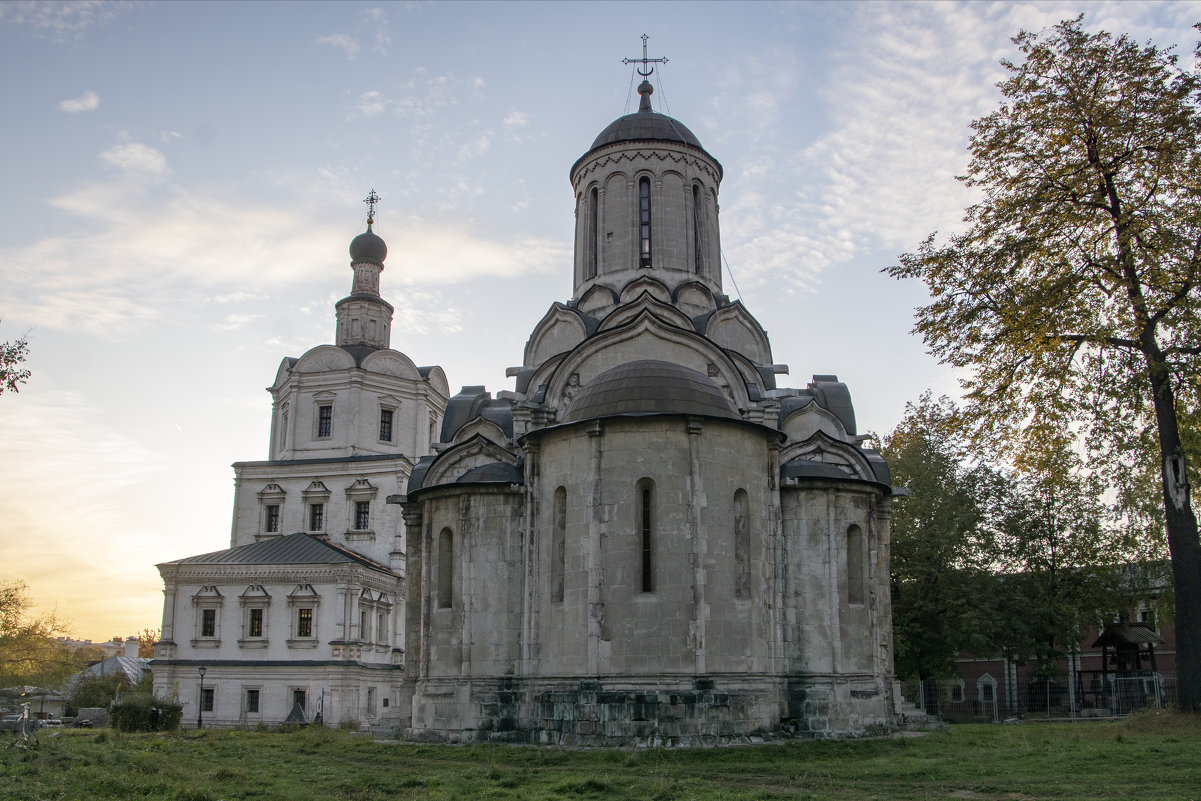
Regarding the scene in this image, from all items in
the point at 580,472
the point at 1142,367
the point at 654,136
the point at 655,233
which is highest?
the point at 654,136

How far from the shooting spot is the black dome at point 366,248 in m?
42.7

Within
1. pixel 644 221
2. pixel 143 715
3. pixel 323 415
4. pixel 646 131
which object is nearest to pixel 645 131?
pixel 646 131

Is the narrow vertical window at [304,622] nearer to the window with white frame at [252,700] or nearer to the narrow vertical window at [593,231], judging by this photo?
the window with white frame at [252,700]

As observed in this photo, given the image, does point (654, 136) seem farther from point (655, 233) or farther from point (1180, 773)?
point (1180, 773)

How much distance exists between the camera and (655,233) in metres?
24.5

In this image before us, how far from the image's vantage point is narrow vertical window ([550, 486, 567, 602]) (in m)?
18.8

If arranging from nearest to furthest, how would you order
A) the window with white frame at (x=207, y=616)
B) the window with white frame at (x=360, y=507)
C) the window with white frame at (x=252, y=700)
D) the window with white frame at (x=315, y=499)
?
the window with white frame at (x=252, y=700)
the window with white frame at (x=207, y=616)
the window with white frame at (x=360, y=507)
the window with white frame at (x=315, y=499)

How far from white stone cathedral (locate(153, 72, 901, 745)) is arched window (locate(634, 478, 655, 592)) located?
37mm

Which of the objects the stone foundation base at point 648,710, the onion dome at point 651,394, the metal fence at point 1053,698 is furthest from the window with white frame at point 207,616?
the metal fence at point 1053,698

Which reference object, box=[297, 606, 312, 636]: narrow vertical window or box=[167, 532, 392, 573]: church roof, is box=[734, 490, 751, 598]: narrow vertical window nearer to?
box=[167, 532, 392, 573]: church roof

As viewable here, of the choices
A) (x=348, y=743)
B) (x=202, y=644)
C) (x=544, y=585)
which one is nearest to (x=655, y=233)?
(x=544, y=585)

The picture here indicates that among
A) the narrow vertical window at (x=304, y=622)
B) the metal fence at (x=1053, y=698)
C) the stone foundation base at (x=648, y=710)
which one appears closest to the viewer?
the stone foundation base at (x=648, y=710)

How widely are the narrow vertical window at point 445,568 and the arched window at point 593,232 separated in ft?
26.4

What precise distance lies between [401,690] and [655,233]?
12.4 m
